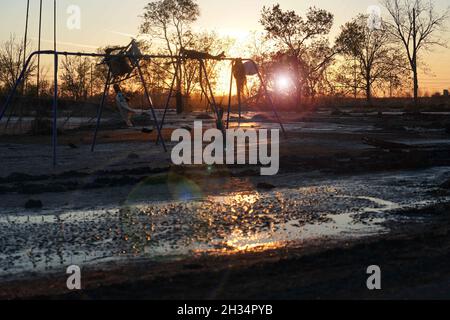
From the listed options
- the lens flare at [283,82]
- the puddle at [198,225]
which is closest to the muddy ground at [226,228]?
the puddle at [198,225]

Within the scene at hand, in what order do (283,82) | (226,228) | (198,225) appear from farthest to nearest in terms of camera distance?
(283,82) → (198,225) → (226,228)

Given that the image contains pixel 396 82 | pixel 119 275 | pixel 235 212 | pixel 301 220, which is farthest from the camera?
pixel 396 82

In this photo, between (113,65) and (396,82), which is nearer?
(113,65)

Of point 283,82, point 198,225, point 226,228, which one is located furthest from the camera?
point 283,82

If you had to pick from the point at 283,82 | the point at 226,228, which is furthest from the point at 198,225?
the point at 283,82

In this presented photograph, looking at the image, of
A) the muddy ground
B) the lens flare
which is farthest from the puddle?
the lens flare

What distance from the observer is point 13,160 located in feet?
52.1

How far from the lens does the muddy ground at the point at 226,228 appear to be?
17.3ft

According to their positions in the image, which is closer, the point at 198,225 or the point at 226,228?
the point at 226,228

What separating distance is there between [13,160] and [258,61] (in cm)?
4492

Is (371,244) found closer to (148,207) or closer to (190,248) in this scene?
(190,248)

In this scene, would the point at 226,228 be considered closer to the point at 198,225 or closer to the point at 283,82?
the point at 198,225

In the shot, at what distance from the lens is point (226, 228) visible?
309 inches

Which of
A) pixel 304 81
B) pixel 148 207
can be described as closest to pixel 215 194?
pixel 148 207
